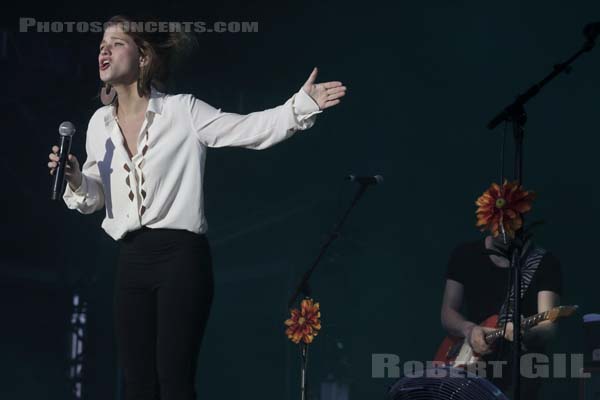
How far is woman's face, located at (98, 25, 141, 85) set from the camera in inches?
96.0

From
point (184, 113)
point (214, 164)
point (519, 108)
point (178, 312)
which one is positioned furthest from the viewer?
point (214, 164)

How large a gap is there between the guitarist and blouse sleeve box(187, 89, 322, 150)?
1.74 meters

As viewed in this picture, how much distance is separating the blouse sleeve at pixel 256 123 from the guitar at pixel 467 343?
1.72m

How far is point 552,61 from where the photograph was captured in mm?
5617

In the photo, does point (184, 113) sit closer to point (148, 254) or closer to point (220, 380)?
point (148, 254)

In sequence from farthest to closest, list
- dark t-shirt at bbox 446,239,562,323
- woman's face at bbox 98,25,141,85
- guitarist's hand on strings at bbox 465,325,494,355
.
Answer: dark t-shirt at bbox 446,239,562,323
guitarist's hand on strings at bbox 465,325,494,355
woman's face at bbox 98,25,141,85

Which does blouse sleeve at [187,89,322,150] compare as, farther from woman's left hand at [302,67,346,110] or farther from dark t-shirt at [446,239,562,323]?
dark t-shirt at [446,239,562,323]

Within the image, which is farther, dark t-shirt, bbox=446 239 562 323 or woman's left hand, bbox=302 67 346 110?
dark t-shirt, bbox=446 239 562 323

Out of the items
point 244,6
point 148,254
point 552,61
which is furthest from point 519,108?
point 244,6

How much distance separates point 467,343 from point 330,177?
276 cm

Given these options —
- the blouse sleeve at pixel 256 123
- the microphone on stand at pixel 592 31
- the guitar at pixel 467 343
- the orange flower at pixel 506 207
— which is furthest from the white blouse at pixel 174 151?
the guitar at pixel 467 343

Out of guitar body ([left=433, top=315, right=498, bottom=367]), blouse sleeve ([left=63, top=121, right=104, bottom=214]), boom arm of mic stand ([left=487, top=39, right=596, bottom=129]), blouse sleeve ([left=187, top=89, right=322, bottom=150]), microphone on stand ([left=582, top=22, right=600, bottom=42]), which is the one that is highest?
microphone on stand ([left=582, top=22, right=600, bottom=42])

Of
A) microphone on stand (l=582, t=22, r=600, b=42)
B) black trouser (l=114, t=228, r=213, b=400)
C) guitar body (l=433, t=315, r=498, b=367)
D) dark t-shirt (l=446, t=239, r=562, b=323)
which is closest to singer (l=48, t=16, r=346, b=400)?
black trouser (l=114, t=228, r=213, b=400)

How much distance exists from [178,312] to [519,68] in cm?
423
